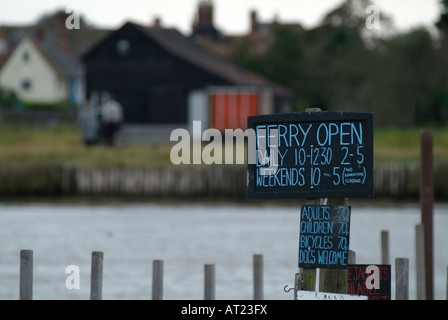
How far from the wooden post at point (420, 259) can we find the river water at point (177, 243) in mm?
2440

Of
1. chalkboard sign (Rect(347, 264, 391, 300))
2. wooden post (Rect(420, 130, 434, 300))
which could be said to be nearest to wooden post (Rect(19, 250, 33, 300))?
chalkboard sign (Rect(347, 264, 391, 300))

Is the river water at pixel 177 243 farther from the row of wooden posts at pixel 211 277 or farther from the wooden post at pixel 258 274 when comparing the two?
the row of wooden posts at pixel 211 277

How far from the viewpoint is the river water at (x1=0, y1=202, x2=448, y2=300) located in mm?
28719

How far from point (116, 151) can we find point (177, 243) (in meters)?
15.2

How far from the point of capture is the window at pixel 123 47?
68438 mm

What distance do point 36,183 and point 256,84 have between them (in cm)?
2010

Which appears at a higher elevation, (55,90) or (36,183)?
(55,90)

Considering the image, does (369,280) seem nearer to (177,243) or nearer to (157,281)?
(157,281)

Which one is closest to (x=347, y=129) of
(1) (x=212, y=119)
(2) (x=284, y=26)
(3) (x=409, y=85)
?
(1) (x=212, y=119)

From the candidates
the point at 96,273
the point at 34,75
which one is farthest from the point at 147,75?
the point at 96,273

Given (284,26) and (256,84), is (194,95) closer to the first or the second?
(256,84)

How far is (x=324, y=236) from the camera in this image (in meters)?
13.9

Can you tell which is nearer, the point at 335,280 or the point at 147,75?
the point at 335,280

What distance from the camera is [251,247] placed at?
39188 mm
